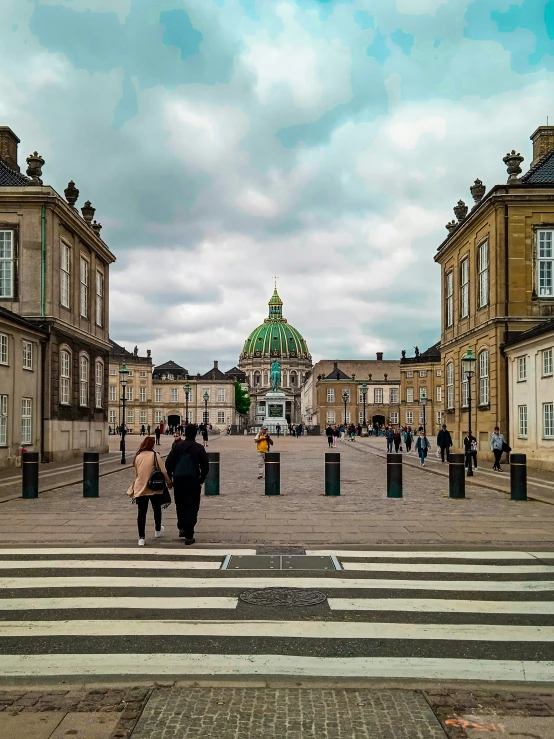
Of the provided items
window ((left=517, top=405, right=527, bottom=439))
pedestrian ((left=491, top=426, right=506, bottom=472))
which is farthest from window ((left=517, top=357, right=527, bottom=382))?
pedestrian ((left=491, top=426, right=506, bottom=472))

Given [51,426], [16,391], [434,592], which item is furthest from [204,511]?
[51,426]

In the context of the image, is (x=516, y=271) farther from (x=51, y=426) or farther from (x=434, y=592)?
(x=434, y=592)

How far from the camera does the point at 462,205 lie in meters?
39.9

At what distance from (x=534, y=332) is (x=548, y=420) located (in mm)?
3242

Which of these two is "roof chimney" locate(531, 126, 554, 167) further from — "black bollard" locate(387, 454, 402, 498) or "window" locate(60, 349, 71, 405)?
"window" locate(60, 349, 71, 405)

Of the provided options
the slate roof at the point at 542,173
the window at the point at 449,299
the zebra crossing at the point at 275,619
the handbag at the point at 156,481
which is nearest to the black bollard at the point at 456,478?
the zebra crossing at the point at 275,619

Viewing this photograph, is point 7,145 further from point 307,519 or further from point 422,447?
point 307,519

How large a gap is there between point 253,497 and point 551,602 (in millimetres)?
10436

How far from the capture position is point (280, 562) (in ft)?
31.2

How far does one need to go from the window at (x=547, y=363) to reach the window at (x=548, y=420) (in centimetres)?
115

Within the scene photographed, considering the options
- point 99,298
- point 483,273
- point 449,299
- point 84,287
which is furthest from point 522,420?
point 99,298

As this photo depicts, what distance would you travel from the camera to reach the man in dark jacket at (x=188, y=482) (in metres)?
10.9

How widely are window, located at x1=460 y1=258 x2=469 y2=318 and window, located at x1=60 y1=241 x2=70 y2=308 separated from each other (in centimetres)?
1931

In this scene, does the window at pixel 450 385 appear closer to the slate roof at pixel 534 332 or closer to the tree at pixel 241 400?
the slate roof at pixel 534 332
